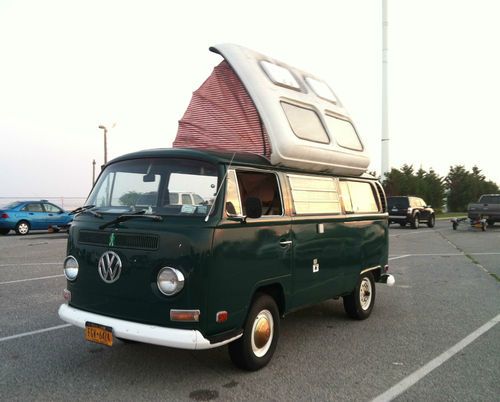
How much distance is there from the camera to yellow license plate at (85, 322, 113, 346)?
4137 millimetres

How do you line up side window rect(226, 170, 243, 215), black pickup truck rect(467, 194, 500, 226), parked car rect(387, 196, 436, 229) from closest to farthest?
side window rect(226, 170, 243, 215) < parked car rect(387, 196, 436, 229) < black pickup truck rect(467, 194, 500, 226)

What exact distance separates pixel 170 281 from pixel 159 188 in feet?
3.42

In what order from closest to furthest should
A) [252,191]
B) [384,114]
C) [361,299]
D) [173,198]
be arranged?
[173,198] < [252,191] < [361,299] < [384,114]

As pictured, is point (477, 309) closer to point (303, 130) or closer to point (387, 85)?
point (303, 130)

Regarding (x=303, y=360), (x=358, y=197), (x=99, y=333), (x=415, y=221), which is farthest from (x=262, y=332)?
(x=415, y=221)

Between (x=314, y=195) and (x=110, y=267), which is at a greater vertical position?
(x=314, y=195)

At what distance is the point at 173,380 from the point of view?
4.33 metres

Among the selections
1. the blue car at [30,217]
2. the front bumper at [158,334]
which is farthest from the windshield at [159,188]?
the blue car at [30,217]

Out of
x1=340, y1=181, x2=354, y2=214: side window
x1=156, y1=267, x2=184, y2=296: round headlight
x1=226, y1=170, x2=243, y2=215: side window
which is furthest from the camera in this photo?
x1=340, y1=181, x2=354, y2=214: side window

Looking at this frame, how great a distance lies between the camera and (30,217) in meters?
21.6

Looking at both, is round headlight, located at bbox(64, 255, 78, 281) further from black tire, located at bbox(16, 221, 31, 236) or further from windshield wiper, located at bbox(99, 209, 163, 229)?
black tire, located at bbox(16, 221, 31, 236)

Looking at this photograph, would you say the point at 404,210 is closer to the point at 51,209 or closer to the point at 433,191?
the point at 51,209

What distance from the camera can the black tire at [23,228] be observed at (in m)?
21.3

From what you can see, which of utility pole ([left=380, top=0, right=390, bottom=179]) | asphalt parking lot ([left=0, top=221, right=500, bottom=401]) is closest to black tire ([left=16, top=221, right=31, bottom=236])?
asphalt parking lot ([left=0, top=221, right=500, bottom=401])
